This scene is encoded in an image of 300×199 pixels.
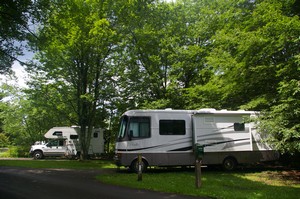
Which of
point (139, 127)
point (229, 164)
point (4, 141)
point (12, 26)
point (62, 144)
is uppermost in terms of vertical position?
point (12, 26)

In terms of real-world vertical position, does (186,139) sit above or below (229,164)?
above

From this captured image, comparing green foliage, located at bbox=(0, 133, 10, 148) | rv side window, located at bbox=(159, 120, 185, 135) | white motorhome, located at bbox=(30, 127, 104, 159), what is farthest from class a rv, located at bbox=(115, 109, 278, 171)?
green foliage, located at bbox=(0, 133, 10, 148)

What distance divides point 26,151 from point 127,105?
645 inches

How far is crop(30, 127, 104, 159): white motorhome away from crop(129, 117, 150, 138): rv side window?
13951mm

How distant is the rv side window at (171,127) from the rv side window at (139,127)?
72 centimetres

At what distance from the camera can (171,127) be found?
50.8 feet

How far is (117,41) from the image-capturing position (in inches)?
904

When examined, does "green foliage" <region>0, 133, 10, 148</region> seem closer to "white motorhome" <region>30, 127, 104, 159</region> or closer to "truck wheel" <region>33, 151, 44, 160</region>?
"truck wheel" <region>33, 151, 44, 160</region>

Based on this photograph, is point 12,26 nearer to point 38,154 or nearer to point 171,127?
point 171,127

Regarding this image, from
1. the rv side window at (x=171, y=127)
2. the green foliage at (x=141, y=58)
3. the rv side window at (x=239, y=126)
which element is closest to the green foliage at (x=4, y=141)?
the green foliage at (x=141, y=58)

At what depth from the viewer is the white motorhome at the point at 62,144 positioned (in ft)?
90.2

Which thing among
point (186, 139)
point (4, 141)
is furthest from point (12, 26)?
point (4, 141)

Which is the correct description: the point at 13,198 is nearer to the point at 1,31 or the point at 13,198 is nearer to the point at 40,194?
the point at 40,194

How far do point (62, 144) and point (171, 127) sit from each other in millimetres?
15870
